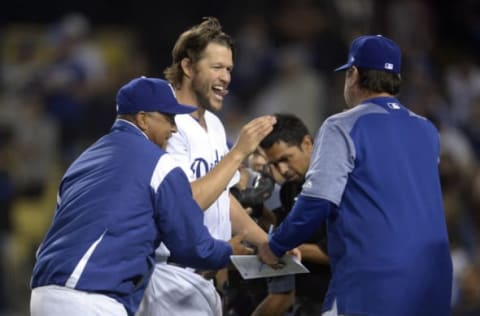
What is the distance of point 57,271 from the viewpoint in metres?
4.75

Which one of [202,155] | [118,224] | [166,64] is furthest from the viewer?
[166,64]

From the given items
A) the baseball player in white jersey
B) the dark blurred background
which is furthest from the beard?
the dark blurred background

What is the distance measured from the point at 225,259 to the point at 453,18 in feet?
27.5

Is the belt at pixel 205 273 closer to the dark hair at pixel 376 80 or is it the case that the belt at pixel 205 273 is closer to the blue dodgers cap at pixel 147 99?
the blue dodgers cap at pixel 147 99

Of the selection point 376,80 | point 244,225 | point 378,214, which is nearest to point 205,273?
point 244,225

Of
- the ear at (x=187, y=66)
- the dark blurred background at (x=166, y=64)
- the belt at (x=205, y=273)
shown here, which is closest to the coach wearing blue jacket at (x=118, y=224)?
the belt at (x=205, y=273)

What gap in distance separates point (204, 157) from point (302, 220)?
94 centimetres

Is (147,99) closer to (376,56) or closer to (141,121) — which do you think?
(141,121)

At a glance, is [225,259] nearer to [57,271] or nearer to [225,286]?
[57,271]

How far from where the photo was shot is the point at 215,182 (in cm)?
533

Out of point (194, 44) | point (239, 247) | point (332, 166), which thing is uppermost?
point (194, 44)

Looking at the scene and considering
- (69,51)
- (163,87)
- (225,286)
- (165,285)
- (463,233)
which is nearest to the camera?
(163,87)

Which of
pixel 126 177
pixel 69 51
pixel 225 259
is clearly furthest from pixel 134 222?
pixel 69 51

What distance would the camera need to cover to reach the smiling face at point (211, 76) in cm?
581
